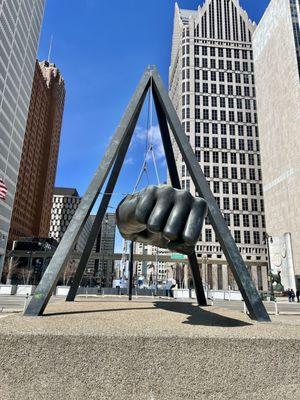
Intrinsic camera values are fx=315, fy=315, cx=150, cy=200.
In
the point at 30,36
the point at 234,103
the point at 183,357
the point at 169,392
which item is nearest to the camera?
the point at 169,392

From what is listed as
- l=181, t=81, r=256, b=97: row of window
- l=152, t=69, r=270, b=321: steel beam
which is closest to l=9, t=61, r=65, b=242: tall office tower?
l=181, t=81, r=256, b=97: row of window

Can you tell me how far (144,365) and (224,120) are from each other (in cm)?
10922

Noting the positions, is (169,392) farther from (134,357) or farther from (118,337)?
(118,337)

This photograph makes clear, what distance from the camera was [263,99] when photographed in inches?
3497

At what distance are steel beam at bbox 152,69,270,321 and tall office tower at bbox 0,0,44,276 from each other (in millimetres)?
66409

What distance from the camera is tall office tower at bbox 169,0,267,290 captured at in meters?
97.8

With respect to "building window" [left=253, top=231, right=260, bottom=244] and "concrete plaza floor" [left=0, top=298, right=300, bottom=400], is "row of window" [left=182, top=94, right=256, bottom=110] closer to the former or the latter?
"building window" [left=253, top=231, right=260, bottom=244]

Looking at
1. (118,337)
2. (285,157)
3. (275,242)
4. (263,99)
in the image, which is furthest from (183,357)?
(263,99)

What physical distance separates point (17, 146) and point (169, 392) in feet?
269

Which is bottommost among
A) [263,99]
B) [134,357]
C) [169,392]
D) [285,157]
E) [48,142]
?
[169,392]

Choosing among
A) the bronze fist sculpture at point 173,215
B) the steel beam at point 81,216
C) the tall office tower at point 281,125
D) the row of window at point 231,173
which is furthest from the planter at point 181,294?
the row of window at point 231,173

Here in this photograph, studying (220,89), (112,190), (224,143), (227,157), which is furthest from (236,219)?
(112,190)

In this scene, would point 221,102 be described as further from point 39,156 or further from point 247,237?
point 39,156

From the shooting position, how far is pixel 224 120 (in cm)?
10662
